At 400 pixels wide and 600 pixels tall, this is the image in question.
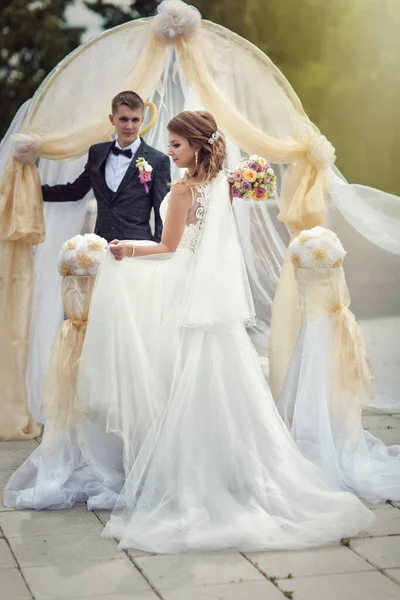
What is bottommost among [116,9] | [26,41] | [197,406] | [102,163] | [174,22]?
[197,406]

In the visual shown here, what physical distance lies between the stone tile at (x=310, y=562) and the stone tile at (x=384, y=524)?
21cm

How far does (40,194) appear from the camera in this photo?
4.69m

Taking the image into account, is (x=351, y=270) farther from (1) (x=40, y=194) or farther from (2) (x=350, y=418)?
(1) (x=40, y=194)

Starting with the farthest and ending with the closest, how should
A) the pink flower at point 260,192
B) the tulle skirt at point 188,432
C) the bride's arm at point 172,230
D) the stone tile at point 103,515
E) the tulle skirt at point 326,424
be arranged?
the tulle skirt at point 326,424, the pink flower at point 260,192, the bride's arm at point 172,230, the stone tile at point 103,515, the tulle skirt at point 188,432

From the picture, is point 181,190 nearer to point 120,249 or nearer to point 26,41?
point 120,249

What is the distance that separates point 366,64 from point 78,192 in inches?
168

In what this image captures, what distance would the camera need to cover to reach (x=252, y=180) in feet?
12.1

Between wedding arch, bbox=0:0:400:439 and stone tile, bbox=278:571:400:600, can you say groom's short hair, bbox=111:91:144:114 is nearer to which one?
wedding arch, bbox=0:0:400:439

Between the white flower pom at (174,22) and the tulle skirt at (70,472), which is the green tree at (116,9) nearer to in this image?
the white flower pom at (174,22)

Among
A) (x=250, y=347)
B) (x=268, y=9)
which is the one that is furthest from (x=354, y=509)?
(x=268, y=9)

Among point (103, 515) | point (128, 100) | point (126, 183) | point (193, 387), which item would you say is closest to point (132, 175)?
point (126, 183)

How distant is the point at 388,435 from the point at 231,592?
2.22 m

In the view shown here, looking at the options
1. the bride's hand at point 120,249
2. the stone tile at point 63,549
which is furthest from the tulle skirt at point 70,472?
the bride's hand at point 120,249

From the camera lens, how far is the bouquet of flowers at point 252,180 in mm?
3689
